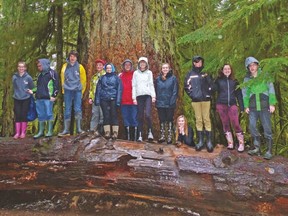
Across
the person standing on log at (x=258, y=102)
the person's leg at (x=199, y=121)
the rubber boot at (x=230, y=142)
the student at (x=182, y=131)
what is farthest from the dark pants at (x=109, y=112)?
the person standing on log at (x=258, y=102)

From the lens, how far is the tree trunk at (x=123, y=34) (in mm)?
6734

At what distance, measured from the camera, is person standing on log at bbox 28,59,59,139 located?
249 inches

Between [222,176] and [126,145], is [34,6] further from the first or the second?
[222,176]

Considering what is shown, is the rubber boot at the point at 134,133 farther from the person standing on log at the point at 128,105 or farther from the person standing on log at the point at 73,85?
the person standing on log at the point at 73,85

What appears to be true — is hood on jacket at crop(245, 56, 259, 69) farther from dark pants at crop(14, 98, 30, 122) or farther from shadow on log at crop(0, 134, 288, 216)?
dark pants at crop(14, 98, 30, 122)

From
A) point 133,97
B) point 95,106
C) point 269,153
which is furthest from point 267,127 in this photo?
point 95,106

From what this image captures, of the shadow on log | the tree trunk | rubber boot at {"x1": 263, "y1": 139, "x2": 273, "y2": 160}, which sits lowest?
the shadow on log

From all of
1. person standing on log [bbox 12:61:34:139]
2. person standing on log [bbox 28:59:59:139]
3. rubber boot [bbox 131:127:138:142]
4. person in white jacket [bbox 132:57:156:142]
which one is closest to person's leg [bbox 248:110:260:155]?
person in white jacket [bbox 132:57:156:142]

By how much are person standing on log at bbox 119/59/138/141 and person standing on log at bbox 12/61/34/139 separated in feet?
5.70

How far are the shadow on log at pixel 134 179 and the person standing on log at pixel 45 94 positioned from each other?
26.4 inches

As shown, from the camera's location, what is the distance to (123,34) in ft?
22.1

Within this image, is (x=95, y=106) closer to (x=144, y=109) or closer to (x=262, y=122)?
(x=144, y=109)

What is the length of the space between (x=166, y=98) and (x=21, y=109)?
266 cm

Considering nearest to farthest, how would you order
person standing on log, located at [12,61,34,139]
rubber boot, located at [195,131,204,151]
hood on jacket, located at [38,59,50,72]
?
rubber boot, located at [195,131,204,151] < person standing on log, located at [12,61,34,139] < hood on jacket, located at [38,59,50,72]
